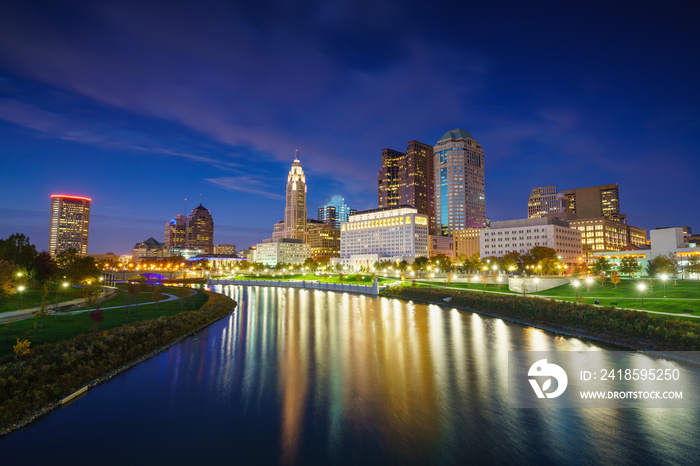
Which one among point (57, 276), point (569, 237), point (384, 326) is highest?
point (569, 237)

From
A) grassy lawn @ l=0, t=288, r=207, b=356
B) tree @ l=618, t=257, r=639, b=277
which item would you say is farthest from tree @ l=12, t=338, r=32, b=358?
tree @ l=618, t=257, r=639, b=277

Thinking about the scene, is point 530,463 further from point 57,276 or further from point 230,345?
point 57,276

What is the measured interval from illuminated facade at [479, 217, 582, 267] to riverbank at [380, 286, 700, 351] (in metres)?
129

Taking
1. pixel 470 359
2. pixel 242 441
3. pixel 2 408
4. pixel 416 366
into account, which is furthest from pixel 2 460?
pixel 470 359

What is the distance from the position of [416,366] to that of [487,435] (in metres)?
11.5

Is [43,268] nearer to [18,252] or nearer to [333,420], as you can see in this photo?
[18,252]

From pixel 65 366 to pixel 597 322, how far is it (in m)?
46.8

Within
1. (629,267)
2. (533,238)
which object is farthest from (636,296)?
(533,238)

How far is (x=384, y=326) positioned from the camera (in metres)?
47.5

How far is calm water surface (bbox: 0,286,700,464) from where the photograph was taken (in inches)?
602

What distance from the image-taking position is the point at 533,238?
177375 millimetres

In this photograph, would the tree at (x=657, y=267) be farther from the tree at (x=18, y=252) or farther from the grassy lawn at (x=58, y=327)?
the tree at (x=18, y=252)

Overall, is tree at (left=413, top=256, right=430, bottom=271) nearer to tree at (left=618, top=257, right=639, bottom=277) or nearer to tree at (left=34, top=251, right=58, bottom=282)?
tree at (left=618, top=257, right=639, bottom=277)

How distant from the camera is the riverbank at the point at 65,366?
18078mm
